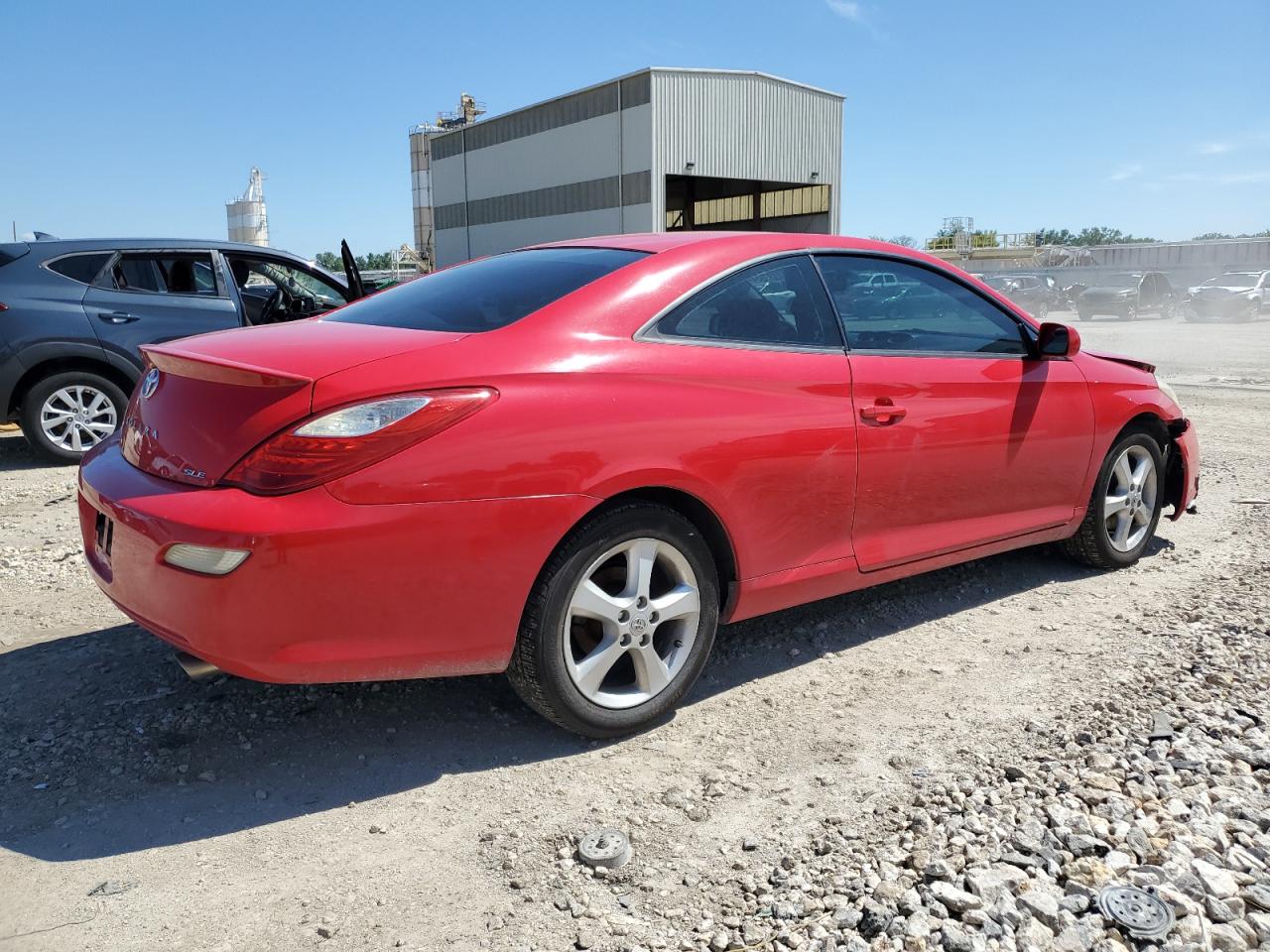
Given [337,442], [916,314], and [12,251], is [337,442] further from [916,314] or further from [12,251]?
[12,251]

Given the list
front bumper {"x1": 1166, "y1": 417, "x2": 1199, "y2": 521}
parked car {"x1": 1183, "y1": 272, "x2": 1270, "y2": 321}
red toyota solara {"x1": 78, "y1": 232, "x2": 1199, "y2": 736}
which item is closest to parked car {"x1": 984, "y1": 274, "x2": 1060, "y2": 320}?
parked car {"x1": 1183, "y1": 272, "x2": 1270, "y2": 321}

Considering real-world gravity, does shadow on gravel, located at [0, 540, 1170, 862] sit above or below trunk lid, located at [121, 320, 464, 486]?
below

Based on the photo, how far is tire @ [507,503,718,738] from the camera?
9.23 feet

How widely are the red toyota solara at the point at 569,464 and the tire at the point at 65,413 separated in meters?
4.75

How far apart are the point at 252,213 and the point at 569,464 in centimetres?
10568

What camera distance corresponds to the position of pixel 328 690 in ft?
11.2

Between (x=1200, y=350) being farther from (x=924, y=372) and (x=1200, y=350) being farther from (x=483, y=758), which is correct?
(x=483, y=758)

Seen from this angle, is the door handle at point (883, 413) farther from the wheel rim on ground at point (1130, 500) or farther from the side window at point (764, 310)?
the wheel rim on ground at point (1130, 500)

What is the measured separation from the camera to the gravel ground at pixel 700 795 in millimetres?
2217

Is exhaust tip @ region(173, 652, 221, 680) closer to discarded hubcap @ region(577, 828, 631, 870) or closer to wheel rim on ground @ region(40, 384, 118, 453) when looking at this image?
discarded hubcap @ region(577, 828, 631, 870)

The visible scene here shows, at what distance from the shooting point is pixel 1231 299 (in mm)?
27594

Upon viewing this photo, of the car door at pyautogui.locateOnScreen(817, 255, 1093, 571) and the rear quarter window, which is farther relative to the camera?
the rear quarter window

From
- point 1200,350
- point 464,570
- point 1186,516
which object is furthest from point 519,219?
point 464,570

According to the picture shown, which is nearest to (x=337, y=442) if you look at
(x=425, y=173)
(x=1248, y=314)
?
(x=1248, y=314)
